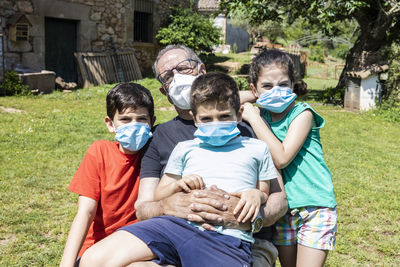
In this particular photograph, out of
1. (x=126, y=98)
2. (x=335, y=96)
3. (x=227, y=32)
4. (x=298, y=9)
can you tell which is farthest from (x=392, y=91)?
(x=227, y=32)

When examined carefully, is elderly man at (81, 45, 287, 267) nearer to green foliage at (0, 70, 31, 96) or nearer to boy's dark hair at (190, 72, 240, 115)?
boy's dark hair at (190, 72, 240, 115)

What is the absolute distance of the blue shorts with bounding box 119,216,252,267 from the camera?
5.64 feet

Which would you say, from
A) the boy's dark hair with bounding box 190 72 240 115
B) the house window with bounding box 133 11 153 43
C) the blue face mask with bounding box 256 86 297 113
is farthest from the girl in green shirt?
the house window with bounding box 133 11 153 43

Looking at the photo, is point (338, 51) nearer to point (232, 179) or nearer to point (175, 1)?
point (175, 1)

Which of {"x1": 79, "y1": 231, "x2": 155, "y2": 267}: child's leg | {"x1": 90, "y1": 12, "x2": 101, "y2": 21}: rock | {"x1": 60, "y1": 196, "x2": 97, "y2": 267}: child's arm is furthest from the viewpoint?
{"x1": 90, "y1": 12, "x2": 101, "y2": 21}: rock

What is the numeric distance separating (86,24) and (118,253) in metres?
12.2

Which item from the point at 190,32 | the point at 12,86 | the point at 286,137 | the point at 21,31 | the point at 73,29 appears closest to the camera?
the point at 286,137

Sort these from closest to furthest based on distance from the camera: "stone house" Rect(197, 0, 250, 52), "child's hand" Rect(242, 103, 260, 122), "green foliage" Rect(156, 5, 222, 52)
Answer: "child's hand" Rect(242, 103, 260, 122) < "green foliage" Rect(156, 5, 222, 52) < "stone house" Rect(197, 0, 250, 52)

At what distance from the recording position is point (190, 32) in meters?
16.0

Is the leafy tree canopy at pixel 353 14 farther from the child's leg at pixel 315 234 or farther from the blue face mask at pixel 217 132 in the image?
the blue face mask at pixel 217 132

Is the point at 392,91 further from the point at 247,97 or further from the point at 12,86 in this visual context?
the point at 247,97

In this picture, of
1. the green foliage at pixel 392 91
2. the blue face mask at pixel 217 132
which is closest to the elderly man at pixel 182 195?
the blue face mask at pixel 217 132

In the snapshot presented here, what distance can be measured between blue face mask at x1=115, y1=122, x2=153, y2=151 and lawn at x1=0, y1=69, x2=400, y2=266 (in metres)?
1.68

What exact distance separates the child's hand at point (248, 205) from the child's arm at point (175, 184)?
18 centimetres
